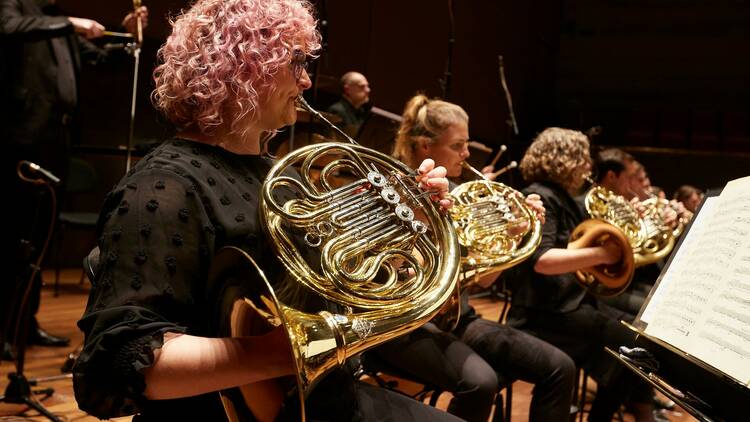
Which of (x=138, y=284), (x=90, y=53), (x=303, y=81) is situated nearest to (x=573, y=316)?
(x=303, y=81)

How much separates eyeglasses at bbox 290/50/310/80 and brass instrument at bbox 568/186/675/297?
165 centimetres

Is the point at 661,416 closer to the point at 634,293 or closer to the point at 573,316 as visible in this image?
the point at 634,293

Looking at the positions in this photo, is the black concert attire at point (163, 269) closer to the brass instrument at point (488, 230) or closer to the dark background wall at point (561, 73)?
the brass instrument at point (488, 230)

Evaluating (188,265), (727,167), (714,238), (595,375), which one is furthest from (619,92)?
(188,265)

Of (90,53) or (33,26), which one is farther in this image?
(90,53)

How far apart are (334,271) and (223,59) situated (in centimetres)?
48

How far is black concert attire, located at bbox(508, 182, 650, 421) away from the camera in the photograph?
272 cm

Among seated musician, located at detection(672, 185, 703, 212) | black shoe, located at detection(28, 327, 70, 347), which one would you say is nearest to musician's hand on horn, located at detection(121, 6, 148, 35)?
black shoe, located at detection(28, 327, 70, 347)

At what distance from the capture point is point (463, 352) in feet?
7.14

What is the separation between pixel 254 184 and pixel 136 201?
30cm

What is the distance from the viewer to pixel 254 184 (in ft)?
4.54

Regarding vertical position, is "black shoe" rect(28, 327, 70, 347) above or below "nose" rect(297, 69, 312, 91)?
below

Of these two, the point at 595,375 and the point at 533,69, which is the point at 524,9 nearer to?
the point at 533,69

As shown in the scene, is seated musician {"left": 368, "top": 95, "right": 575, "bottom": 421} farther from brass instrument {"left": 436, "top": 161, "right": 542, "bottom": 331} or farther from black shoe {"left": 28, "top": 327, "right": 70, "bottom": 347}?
black shoe {"left": 28, "top": 327, "right": 70, "bottom": 347}
